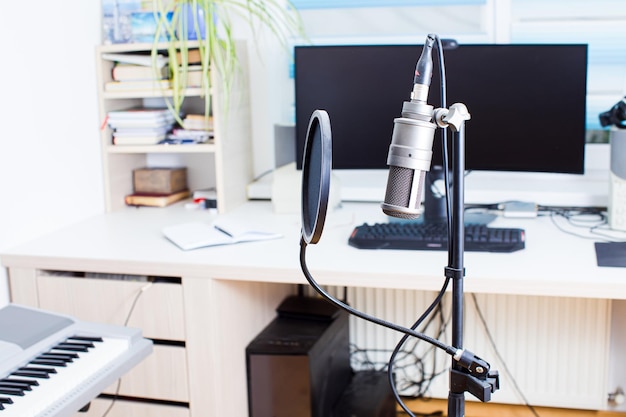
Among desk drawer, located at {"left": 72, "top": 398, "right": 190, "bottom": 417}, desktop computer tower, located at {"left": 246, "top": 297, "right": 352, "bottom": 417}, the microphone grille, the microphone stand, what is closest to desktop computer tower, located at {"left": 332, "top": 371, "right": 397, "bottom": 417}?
desktop computer tower, located at {"left": 246, "top": 297, "right": 352, "bottom": 417}

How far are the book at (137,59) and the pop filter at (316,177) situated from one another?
1.40 metres

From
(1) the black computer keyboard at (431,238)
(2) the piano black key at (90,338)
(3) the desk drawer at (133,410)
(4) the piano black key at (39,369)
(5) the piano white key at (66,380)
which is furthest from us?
(3) the desk drawer at (133,410)

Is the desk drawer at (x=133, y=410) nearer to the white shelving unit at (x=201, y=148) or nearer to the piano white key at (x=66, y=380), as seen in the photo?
the piano white key at (x=66, y=380)

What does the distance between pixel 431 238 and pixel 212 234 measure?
553 mm

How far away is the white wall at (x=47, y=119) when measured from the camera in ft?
6.00

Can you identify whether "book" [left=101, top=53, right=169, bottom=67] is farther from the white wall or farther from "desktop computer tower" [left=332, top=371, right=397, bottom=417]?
"desktop computer tower" [left=332, top=371, right=397, bottom=417]

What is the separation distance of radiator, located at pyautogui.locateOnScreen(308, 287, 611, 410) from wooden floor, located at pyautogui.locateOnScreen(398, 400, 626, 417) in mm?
26

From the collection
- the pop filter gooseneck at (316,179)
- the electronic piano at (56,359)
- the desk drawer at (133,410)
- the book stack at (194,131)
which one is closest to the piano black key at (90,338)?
the electronic piano at (56,359)

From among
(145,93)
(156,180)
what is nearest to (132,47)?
(145,93)

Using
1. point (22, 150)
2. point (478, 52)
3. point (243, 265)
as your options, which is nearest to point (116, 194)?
point (22, 150)

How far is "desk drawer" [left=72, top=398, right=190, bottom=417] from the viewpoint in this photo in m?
1.79

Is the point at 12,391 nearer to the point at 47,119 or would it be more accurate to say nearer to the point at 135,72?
the point at 47,119

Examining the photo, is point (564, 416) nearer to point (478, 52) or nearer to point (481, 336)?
point (481, 336)

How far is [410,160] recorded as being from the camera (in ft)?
2.79
